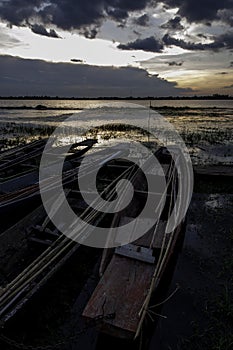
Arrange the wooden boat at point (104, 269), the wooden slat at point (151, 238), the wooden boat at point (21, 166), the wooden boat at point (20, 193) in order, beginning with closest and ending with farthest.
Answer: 1. the wooden boat at point (104, 269)
2. the wooden slat at point (151, 238)
3. the wooden boat at point (20, 193)
4. the wooden boat at point (21, 166)

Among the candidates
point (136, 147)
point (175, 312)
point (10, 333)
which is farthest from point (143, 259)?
point (136, 147)

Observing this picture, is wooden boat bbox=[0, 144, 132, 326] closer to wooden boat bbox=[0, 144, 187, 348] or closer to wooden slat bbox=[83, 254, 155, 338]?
wooden boat bbox=[0, 144, 187, 348]

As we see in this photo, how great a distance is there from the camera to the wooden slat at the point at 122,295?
119 inches

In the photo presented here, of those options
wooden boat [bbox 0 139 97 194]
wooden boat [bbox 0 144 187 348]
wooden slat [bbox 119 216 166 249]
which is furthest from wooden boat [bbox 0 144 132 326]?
wooden boat [bbox 0 139 97 194]

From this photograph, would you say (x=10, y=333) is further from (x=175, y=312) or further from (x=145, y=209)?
(x=145, y=209)

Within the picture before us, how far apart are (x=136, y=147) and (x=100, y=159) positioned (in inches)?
228

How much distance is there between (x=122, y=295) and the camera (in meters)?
3.45

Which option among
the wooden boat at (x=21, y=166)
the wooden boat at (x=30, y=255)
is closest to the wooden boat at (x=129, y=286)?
the wooden boat at (x=30, y=255)

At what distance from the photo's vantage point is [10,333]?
3.49m

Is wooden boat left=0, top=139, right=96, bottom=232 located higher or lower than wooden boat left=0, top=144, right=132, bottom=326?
higher

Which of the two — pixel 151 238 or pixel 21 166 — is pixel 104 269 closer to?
pixel 151 238

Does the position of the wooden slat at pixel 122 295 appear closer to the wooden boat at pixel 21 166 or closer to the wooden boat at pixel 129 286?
the wooden boat at pixel 129 286

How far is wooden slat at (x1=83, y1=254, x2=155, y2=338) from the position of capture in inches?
119

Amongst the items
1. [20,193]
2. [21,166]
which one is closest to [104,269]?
[20,193]
